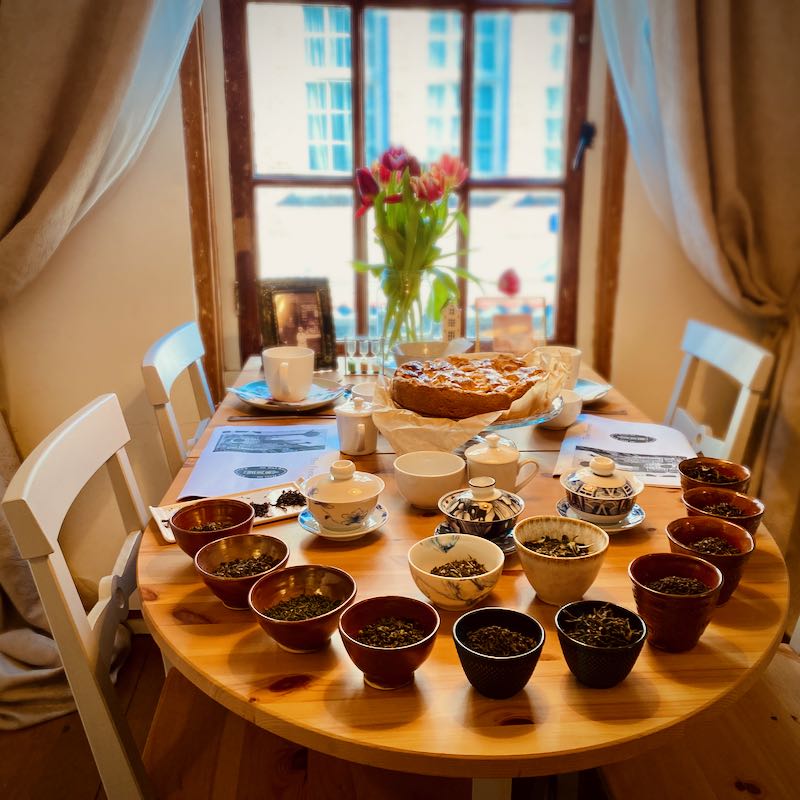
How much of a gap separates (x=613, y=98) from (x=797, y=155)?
559 mm

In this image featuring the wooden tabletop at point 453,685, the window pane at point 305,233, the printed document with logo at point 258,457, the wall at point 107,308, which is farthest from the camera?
the window pane at point 305,233

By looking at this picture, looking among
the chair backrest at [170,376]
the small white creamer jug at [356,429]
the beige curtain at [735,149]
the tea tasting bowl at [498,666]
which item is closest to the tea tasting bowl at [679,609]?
the tea tasting bowl at [498,666]

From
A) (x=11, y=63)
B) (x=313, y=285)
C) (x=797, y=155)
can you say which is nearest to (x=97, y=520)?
(x=313, y=285)

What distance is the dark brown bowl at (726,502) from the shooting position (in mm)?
1016

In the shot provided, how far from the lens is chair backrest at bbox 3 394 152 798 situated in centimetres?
92

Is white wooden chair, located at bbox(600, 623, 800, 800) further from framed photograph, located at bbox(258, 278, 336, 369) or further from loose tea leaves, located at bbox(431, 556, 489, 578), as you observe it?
framed photograph, located at bbox(258, 278, 336, 369)

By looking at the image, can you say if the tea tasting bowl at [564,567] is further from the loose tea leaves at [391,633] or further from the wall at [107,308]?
the wall at [107,308]

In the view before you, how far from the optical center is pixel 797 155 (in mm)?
2115

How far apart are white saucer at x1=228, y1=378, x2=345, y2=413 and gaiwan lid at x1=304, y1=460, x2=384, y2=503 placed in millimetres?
512

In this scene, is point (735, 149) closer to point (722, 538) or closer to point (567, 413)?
point (567, 413)

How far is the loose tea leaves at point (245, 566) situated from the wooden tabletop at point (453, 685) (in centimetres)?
4

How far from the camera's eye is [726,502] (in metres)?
1.08

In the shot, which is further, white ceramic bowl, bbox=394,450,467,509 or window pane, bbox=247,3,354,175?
window pane, bbox=247,3,354,175

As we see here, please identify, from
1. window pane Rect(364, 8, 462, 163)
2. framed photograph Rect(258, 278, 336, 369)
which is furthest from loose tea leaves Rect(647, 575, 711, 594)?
window pane Rect(364, 8, 462, 163)
